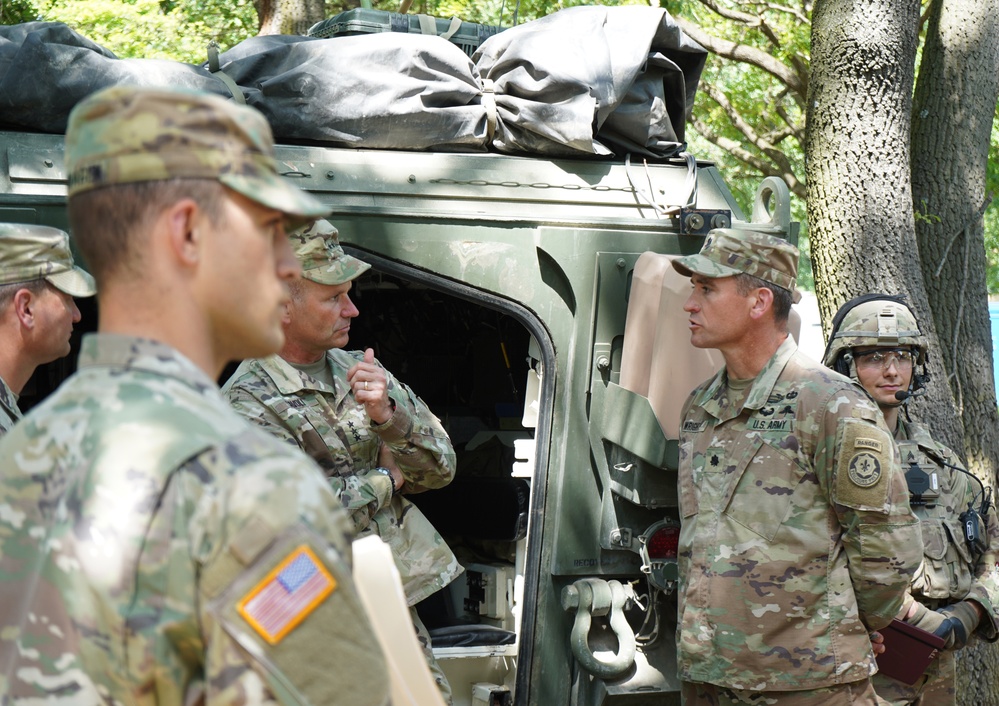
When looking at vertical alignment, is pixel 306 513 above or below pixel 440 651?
above

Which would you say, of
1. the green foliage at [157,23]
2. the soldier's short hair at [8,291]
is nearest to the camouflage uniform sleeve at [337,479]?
the soldier's short hair at [8,291]

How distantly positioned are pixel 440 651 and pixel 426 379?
2091 mm

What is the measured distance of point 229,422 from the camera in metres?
1.42

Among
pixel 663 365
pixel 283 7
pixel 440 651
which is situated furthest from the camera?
pixel 283 7

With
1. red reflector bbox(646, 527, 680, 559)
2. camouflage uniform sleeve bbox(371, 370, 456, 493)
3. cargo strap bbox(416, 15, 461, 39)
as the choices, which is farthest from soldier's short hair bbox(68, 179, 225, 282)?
cargo strap bbox(416, 15, 461, 39)

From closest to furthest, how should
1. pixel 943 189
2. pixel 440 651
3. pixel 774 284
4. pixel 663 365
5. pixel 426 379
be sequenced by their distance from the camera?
pixel 774 284 < pixel 663 365 < pixel 440 651 < pixel 943 189 < pixel 426 379

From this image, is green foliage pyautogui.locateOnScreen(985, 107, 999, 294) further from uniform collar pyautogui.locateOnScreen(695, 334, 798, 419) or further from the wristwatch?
the wristwatch

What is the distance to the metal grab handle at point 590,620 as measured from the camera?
3826 mm

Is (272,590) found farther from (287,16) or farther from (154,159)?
(287,16)

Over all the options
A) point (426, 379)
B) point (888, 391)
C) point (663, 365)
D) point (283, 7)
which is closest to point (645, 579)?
point (663, 365)

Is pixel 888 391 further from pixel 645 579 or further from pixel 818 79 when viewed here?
pixel 818 79

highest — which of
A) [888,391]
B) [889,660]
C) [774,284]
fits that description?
[774,284]

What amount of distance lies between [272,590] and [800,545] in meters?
2.35

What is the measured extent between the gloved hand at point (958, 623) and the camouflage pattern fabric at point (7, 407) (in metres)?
2.89
